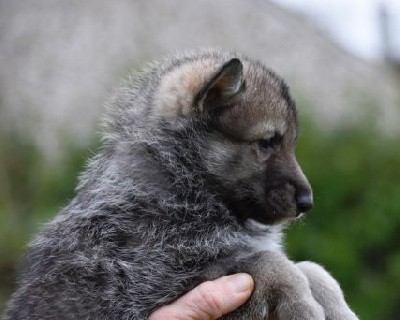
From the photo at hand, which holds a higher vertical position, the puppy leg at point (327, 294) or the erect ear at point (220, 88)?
the erect ear at point (220, 88)

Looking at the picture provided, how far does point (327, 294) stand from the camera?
4.59 meters

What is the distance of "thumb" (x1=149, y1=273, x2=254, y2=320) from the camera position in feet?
14.1

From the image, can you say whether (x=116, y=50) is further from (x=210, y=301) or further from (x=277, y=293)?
(x=277, y=293)

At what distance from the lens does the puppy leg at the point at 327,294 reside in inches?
179

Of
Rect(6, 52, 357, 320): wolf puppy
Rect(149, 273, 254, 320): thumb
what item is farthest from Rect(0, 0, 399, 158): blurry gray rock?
Rect(149, 273, 254, 320): thumb

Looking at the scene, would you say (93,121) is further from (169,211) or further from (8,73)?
(169,211)

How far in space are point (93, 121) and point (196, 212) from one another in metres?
7.33

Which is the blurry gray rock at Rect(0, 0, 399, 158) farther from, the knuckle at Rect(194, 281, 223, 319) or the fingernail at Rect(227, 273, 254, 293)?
the fingernail at Rect(227, 273, 254, 293)

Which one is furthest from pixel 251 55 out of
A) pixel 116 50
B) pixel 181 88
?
pixel 181 88

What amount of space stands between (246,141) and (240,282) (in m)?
0.74

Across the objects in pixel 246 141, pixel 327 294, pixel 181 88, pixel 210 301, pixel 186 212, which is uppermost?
pixel 181 88

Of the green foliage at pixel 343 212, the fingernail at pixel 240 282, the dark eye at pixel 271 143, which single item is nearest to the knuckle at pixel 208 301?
the fingernail at pixel 240 282

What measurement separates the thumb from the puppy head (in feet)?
1.50

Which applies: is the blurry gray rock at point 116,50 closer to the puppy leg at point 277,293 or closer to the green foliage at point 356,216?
the green foliage at point 356,216
